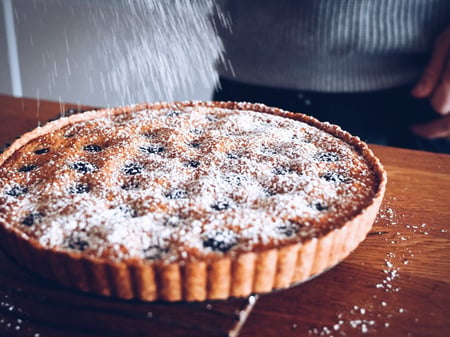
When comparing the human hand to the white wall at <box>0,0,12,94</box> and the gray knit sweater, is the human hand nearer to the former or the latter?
the gray knit sweater

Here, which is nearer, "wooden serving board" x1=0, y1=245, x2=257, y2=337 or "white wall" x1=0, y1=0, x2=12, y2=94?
"wooden serving board" x1=0, y1=245, x2=257, y2=337

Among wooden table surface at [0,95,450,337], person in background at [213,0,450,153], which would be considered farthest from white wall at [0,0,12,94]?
wooden table surface at [0,95,450,337]

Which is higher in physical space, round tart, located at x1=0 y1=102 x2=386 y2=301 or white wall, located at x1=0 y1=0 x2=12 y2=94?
round tart, located at x1=0 y1=102 x2=386 y2=301

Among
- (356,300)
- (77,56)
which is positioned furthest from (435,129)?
(77,56)

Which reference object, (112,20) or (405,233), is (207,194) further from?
(112,20)

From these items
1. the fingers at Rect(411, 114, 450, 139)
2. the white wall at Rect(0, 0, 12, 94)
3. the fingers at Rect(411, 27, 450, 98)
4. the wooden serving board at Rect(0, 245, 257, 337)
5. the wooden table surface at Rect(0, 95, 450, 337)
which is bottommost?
the white wall at Rect(0, 0, 12, 94)

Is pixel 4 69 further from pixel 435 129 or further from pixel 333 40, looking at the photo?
pixel 435 129

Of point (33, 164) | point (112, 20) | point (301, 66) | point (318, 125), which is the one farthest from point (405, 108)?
point (112, 20)
